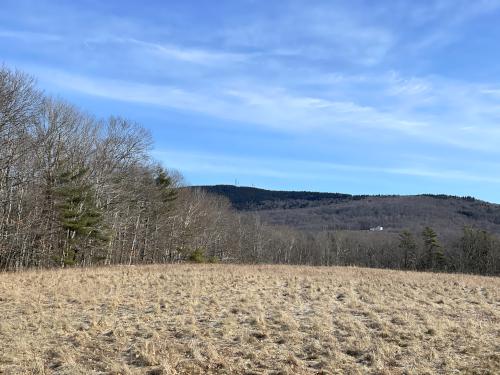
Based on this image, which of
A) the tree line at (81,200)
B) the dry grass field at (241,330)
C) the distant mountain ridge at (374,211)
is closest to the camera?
the dry grass field at (241,330)

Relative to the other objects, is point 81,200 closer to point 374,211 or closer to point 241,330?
point 241,330

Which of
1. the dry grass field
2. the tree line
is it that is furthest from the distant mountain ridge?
the dry grass field

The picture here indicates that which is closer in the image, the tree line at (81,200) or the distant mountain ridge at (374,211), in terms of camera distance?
the tree line at (81,200)

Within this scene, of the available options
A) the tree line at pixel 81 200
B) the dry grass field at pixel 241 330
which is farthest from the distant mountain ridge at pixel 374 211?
the dry grass field at pixel 241 330

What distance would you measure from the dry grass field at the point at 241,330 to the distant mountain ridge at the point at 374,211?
5048 inches

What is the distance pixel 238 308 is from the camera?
43.7 feet

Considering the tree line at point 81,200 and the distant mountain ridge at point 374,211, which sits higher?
the distant mountain ridge at point 374,211

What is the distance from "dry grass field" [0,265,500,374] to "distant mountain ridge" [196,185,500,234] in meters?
128

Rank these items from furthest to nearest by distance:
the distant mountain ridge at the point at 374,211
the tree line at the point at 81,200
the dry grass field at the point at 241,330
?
the distant mountain ridge at the point at 374,211, the tree line at the point at 81,200, the dry grass field at the point at 241,330

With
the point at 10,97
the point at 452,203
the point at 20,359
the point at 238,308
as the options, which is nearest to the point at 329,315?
the point at 238,308

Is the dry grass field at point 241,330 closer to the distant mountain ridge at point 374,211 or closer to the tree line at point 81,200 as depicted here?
the tree line at point 81,200

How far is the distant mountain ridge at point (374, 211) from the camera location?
15450cm

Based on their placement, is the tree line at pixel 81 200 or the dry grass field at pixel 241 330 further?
the tree line at pixel 81 200

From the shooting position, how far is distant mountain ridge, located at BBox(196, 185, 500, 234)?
154 meters
